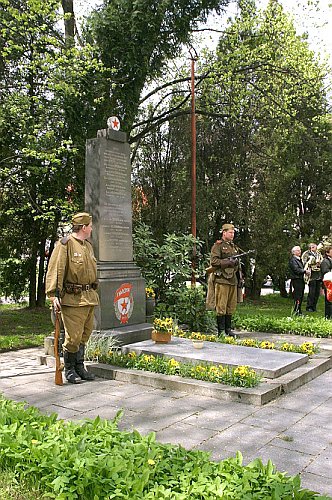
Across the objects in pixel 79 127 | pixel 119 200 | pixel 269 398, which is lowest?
pixel 269 398

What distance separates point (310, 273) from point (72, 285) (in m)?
9.32

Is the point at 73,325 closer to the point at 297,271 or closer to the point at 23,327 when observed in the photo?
the point at 23,327

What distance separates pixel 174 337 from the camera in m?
8.90

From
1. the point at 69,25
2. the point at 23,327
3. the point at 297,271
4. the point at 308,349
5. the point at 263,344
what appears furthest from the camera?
the point at 69,25

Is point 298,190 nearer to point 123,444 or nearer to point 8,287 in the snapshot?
point 8,287

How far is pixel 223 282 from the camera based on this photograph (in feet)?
31.1

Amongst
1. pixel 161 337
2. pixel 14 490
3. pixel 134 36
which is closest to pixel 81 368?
pixel 161 337

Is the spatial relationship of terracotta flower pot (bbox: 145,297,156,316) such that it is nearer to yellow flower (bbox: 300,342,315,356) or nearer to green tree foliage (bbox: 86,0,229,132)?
yellow flower (bbox: 300,342,315,356)

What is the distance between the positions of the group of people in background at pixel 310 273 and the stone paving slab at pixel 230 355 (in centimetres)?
490

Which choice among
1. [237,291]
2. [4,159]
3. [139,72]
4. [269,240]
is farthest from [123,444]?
[269,240]

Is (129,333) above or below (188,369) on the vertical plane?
above

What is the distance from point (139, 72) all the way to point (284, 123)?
593cm

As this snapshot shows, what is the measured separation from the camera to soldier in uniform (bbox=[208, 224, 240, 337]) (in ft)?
31.1

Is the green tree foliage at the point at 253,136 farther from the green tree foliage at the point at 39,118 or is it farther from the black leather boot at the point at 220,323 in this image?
the black leather boot at the point at 220,323
